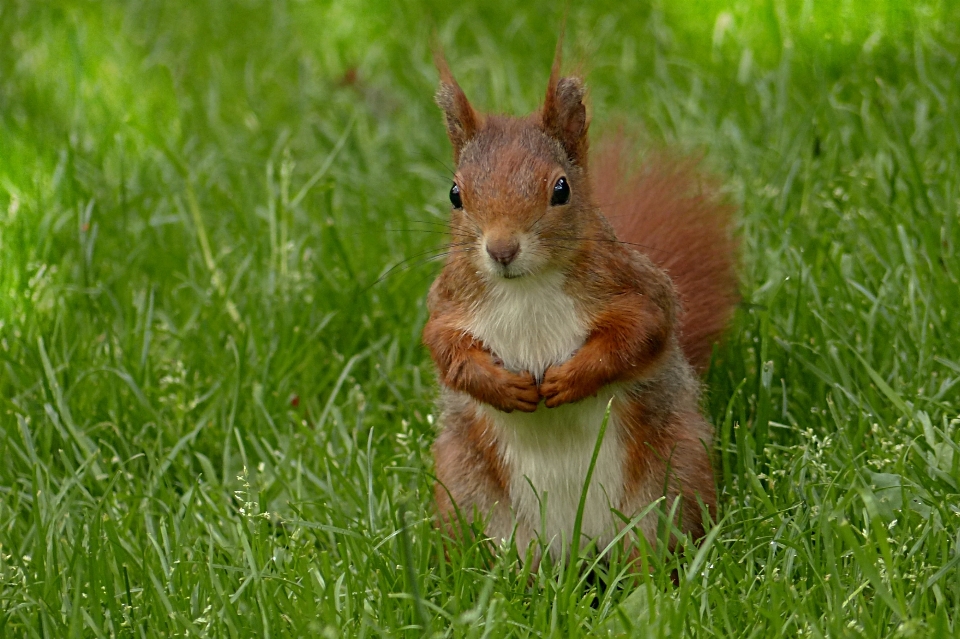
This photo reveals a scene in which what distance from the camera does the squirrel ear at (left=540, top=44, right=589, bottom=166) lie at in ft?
7.70

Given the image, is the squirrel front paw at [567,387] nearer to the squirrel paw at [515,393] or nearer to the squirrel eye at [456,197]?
the squirrel paw at [515,393]

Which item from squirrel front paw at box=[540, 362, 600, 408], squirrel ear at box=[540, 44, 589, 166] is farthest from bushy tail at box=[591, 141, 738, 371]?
squirrel front paw at box=[540, 362, 600, 408]

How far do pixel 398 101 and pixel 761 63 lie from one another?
1187mm

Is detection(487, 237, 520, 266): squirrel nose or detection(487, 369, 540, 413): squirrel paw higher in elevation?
detection(487, 237, 520, 266): squirrel nose

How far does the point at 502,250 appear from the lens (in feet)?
6.93

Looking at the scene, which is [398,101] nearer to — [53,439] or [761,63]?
[761,63]

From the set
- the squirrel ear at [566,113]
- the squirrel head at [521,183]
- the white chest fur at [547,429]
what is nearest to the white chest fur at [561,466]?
the white chest fur at [547,429]

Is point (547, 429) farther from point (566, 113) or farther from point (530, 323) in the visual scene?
point (566, 113)

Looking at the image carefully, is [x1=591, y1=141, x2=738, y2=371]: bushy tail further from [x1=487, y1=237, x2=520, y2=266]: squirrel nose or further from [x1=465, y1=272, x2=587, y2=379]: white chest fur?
[x1=487, y1=237, x2=520, y2=266]: squirrel nose

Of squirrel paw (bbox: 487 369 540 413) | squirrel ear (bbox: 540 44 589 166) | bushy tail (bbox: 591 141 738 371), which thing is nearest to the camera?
squirrel paw (bbox: 487 369 540 413)

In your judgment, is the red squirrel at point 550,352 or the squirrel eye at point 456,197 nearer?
the red squirrel at point 550,352

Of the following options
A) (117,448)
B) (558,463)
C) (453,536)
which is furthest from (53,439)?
(558,463)

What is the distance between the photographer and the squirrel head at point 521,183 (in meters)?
2.17

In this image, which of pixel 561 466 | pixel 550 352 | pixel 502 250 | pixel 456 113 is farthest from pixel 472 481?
pixel 456 113
